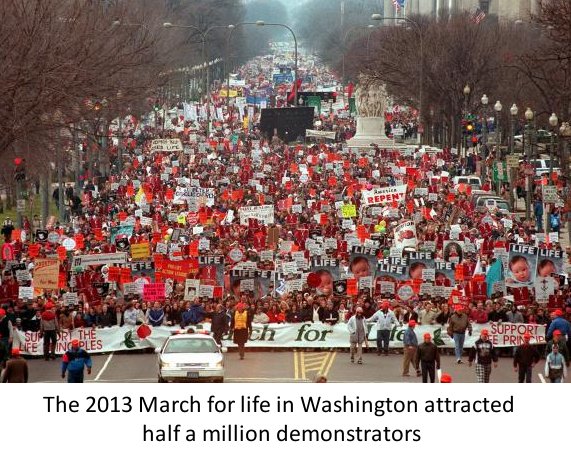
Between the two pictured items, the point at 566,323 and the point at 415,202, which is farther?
the point at 415,202

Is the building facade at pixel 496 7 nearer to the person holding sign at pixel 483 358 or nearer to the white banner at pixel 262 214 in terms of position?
the white banner at pixel 262 214

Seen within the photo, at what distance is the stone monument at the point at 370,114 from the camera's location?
301 ft

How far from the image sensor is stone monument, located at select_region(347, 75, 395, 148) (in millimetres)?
91713

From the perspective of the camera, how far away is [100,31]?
6178 centimetres

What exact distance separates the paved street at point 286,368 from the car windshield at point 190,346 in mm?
720

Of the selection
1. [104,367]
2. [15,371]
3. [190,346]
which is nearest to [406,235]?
[104,367]

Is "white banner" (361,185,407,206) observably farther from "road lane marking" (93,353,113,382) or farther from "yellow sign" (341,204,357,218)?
"road lane marking" (93,353,113,382)

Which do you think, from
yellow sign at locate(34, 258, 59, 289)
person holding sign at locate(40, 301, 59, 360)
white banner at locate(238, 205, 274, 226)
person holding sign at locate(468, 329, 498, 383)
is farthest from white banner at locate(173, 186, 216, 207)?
person holding sign at locate(468, 329, 498, 383)

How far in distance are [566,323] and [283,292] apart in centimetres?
810

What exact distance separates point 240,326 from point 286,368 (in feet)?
3.71

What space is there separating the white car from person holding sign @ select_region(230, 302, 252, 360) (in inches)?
125

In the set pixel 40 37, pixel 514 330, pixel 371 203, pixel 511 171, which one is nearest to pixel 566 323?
pixel 514 330
